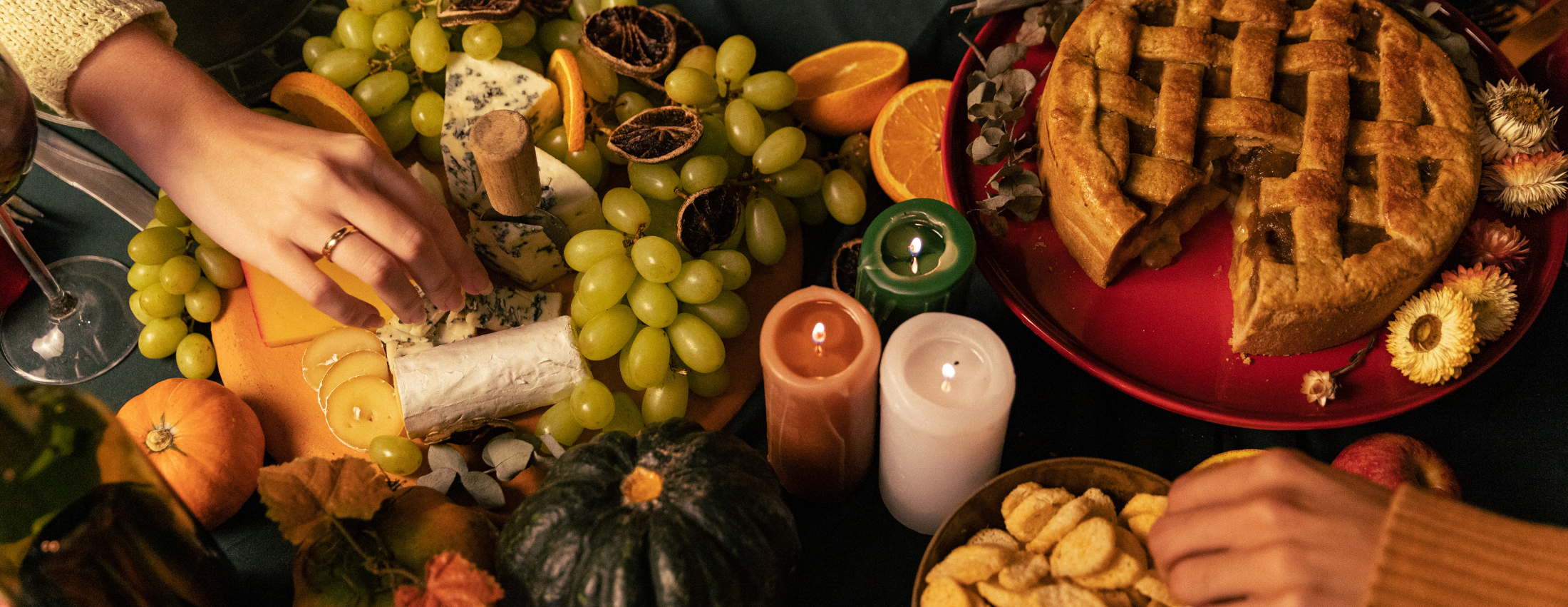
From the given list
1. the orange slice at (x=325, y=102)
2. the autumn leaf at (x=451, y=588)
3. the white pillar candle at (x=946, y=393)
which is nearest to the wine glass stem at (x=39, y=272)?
the orange slice at (x=325, y=102)

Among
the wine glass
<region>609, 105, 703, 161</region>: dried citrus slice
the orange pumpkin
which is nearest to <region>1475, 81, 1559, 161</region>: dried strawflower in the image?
<region>609, 105, 703, 161</region>: dried citrus slice

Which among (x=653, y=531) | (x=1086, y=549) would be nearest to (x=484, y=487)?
(x=653, y=531)

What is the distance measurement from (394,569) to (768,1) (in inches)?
37.0

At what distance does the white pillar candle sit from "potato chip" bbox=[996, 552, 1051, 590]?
0.34 feet

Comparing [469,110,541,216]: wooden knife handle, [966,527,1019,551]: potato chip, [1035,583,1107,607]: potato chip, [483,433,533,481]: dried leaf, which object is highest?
[469,110,541,216]: wooden knife handle

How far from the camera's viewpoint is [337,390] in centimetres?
100

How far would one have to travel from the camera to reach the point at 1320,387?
3.23 feet

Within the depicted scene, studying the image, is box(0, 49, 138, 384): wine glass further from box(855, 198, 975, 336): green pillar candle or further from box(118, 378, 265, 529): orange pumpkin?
box(855, 198, 975, 336): green pillar candle

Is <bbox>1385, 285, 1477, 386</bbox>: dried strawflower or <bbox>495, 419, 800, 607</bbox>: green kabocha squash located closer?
<bbox>495, 419, 800, 607</bbox>: green kabocha squash

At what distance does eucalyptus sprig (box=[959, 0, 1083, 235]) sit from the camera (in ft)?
3.54

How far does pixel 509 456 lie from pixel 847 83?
677 millimetres

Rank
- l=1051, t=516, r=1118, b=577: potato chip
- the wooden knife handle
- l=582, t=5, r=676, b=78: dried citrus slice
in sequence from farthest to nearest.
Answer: l=582, t=5, r=676, b=78: dried citrus slice
the wooden knife handle
l=1051, t=516, r=1118, b=577: potato chip

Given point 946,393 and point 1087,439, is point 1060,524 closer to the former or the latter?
point 946,393

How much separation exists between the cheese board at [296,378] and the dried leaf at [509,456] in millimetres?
78
